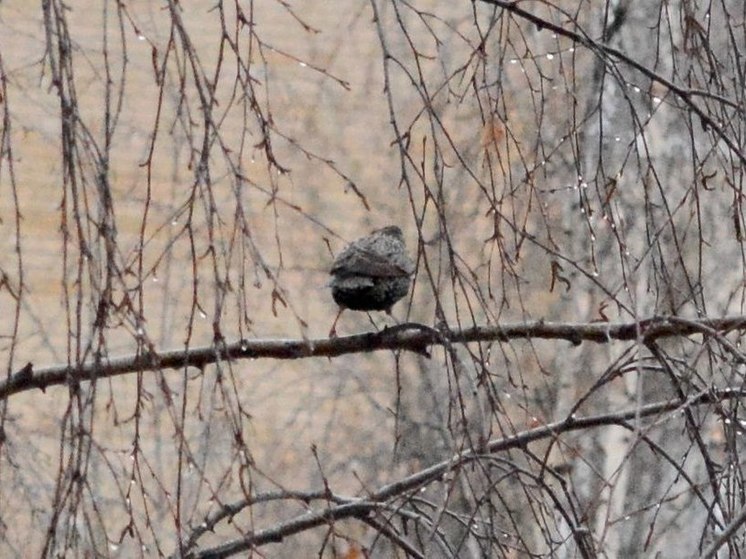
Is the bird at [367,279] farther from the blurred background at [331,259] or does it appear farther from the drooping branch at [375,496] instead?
the blurred background at [331,259]

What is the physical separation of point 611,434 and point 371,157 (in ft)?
7.32

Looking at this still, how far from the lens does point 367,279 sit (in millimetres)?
3818

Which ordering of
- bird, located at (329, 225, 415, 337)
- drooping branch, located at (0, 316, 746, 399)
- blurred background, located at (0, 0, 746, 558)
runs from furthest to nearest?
1. blurred background, located at (0, 0, 746, 558)
2. bird, located at (329, 225, 415, 337)
3. drooping branch, located at (0, 316, 746, 399)

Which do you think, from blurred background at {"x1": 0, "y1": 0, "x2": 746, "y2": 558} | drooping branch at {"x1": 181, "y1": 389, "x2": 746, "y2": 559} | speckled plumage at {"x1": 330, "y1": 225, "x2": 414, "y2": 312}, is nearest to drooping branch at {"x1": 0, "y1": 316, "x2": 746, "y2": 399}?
drooping branch at {"x1": 181, "y1": 389, "x2": 746, "y2": 559}

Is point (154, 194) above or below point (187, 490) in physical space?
above

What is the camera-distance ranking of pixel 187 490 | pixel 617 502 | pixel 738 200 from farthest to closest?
pixel 187 490 < pixel 617 502 < pixel 738 200

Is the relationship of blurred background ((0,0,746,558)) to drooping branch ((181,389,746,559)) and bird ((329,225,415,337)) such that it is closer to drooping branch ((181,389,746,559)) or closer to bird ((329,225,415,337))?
bird ((329,225,415,337))

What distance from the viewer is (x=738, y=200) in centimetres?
266

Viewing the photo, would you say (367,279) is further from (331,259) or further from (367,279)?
(331,259)

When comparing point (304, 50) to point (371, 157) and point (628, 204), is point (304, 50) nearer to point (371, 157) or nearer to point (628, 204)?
point (371, 157)

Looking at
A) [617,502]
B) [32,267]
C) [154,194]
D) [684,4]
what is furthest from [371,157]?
[684,4]

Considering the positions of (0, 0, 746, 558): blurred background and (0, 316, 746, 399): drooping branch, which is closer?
(0, 316, 746, 399): drooping branch

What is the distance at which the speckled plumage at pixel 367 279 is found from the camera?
3814 mm

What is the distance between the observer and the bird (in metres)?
3.81
